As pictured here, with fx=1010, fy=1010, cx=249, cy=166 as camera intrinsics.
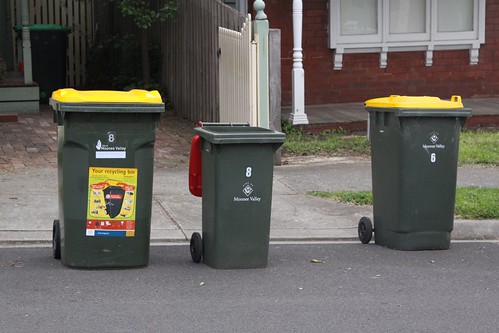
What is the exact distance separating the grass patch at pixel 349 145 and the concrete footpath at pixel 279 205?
17.5 inches

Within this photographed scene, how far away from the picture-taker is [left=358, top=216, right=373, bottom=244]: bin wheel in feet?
28.4

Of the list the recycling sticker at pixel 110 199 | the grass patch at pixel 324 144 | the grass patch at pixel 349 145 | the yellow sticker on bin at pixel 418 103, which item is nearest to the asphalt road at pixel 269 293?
the recycling sticker at pixel 110 199

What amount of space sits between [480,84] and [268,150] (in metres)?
9.82

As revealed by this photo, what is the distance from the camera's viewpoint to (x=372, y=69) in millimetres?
16188

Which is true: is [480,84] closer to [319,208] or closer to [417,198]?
[319,208]

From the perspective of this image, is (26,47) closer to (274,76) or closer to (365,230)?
(274,76)

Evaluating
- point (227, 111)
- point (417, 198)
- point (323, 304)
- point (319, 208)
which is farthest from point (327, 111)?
point (323, 304)

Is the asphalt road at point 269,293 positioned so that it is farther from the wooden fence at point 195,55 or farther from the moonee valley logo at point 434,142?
the wooden fence at point 195,55

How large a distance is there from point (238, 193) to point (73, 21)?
40.7 ft

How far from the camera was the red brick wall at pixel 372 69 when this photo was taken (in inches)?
619

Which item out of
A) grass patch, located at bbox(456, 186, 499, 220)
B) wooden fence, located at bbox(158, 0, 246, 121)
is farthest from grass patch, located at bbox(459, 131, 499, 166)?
wooden fence, located at bbox(158, 0, 246, 121)

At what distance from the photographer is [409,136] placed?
829 cm

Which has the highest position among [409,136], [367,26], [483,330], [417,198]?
[367,26]

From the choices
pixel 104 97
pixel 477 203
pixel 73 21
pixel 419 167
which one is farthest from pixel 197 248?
pixel 73 21
